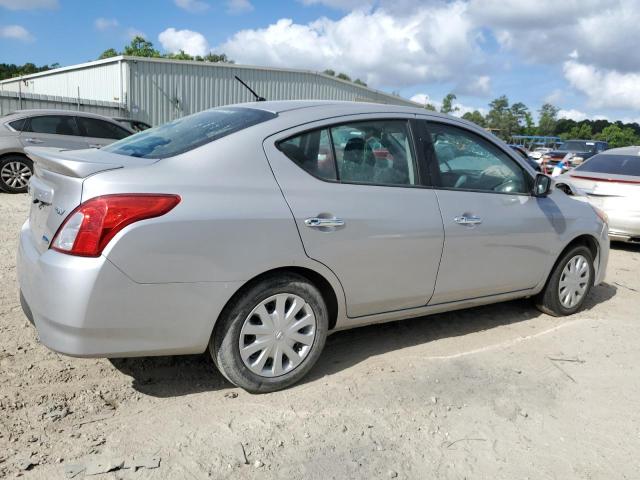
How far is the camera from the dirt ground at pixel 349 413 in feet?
8.63

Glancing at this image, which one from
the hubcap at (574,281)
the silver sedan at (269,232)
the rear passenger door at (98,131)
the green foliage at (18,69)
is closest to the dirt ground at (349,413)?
the silver sedan at (269,232)

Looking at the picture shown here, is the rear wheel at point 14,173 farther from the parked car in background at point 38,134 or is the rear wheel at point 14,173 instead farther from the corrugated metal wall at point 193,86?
the corrugated metal wall at point 193,86

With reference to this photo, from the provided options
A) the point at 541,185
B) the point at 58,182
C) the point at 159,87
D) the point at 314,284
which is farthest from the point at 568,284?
the point at 159,87

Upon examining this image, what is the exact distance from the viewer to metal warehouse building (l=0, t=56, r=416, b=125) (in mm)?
18850

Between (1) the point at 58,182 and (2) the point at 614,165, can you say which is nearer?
(1) the point at 58,182

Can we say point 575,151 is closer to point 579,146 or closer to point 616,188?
point 579,146

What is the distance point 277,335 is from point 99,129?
8.87m

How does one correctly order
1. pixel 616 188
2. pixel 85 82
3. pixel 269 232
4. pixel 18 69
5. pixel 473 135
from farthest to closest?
pixel 18 69, pixel 85 82, pixel 616 188, pixel 473 135, pixel 269 232

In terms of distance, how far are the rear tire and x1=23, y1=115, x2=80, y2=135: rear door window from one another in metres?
8.94

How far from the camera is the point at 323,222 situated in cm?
318

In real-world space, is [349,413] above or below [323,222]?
below

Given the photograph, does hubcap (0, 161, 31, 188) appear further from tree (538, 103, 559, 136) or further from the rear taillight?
tree (538, 103, 559, 136)

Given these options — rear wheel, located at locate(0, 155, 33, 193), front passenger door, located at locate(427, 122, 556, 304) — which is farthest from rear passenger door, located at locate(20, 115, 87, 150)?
front passenger door, located at locate(427, 122, 556, 304)

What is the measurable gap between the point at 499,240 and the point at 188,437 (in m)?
2.54
